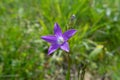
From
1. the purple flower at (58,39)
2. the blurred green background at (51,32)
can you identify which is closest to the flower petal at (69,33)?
the purple flower at (58,39)

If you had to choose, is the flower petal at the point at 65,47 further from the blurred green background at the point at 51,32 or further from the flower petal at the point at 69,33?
the blurred green background at the point at 51,32

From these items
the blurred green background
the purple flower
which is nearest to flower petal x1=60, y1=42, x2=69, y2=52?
the purple flower

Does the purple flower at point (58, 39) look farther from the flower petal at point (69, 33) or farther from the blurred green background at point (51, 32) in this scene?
the blurred green background at point (51, 32)

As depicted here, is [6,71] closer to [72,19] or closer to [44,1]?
→ [44,1]

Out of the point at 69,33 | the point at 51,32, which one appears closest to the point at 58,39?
the point at 69,33

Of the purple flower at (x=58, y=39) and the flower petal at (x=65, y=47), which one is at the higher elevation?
the purple flower at (x=58, y=39)

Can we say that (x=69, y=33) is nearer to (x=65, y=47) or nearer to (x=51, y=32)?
(x=65, y=47)

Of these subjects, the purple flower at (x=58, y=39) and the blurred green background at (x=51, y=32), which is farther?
the blurred green background at (x=51, y=32)

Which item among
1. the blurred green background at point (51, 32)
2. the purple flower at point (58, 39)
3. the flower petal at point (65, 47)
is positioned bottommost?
the flower petal at point (65, 47)
